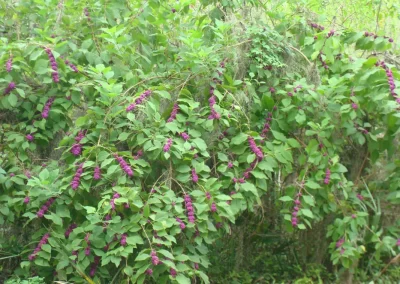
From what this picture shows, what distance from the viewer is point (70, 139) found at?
3.96 metres

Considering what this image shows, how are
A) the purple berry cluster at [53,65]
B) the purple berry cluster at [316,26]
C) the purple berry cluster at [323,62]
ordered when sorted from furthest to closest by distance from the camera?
the purple berry cluster at [316,26] → the purple berry cluster at [323,62] → the purple berry cluster at [53,65]

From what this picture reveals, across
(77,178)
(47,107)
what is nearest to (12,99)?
(47,107)

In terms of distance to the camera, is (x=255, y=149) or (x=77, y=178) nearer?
(x=77, y=178)

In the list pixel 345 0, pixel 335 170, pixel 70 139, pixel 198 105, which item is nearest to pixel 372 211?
pixel 335 170

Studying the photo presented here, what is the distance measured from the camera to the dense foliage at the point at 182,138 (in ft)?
12.3

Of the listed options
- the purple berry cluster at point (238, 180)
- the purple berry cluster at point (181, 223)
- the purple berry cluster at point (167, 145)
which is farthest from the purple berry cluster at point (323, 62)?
the purple berry cluster at point (181, 223)

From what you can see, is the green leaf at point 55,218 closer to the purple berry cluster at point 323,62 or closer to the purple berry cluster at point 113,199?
the purple berry cluster at point 113,199

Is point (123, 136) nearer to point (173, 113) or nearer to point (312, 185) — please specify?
point (173, 113)

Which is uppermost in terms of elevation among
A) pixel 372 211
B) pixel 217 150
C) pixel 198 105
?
pixel 198 105

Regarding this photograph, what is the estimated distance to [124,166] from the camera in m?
3.74

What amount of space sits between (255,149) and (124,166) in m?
0.90

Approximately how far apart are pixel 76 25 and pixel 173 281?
2.07 m

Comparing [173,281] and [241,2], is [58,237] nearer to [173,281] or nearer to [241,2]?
[173,281]

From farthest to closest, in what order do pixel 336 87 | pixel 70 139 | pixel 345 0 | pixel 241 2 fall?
1. pixel 345 0
2. pixel 241 2
3. pixel 336 87
4. pixel 70 139
